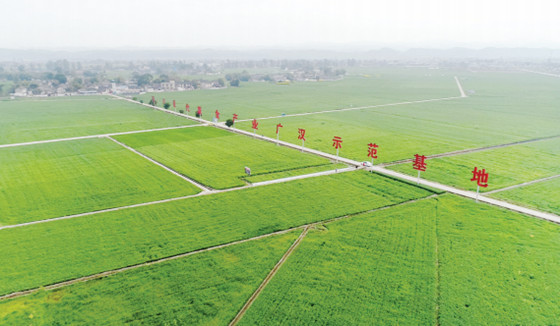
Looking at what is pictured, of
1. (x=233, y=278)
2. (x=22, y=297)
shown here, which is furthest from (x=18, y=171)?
(x=233, y=278)

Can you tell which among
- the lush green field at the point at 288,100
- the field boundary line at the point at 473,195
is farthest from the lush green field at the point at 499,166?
the lush green field at the point at 288,100

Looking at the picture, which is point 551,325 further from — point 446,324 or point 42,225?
point 42,225

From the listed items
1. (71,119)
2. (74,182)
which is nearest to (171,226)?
(74,182)

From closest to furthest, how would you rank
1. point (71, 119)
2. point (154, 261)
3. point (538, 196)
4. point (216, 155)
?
point (154, 261)
point (538, 196)
point (216, 155)
point (71, 119)

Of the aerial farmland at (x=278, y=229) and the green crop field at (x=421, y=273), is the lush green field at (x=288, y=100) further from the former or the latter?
the green crop field at (x=421, y=273)

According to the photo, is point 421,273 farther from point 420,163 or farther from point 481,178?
point 420,163

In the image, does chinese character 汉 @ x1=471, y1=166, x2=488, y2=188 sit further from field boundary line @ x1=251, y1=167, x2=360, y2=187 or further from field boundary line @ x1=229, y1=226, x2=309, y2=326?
field boundary line @ x1=229, y1=226, x2=309, y2=326
